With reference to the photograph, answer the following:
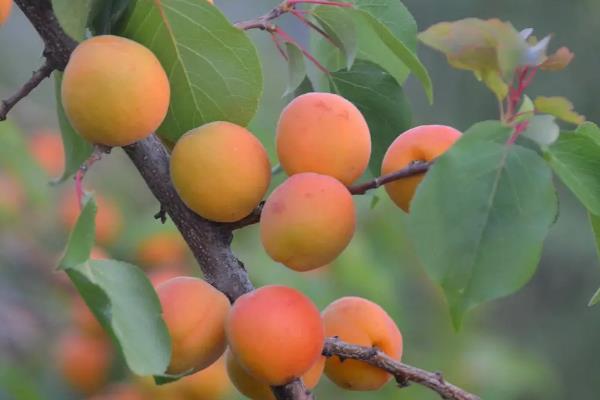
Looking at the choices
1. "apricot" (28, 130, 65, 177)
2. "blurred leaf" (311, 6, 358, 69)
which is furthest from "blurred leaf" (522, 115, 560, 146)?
"apricot" (28, 130, 65, 177)

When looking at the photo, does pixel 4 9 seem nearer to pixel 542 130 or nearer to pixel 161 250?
pixel 542 130

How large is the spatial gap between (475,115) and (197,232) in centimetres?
424

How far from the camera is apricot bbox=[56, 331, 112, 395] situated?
1.54 metres

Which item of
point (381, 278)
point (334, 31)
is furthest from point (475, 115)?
point (334, 31)

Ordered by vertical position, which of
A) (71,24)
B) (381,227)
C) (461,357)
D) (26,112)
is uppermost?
(71,24)

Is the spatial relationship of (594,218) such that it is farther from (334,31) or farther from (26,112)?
(26,112)

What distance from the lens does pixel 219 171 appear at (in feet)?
1.85

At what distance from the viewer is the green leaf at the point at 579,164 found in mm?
552

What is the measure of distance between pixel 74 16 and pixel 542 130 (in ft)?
0.87

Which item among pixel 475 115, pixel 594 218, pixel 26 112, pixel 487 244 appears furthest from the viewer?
pixel 475 115

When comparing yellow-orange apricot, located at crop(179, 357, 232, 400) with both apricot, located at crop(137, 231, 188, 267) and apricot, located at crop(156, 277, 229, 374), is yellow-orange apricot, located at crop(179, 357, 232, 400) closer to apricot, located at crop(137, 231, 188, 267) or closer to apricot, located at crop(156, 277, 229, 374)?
apricot, located at crop(137, 231, 188, 267)

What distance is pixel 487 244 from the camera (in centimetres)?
51

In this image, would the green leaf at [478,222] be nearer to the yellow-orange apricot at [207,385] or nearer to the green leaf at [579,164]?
the green leaf at [579,164]

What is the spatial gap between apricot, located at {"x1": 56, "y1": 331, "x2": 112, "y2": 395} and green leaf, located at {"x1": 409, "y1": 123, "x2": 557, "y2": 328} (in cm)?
112
